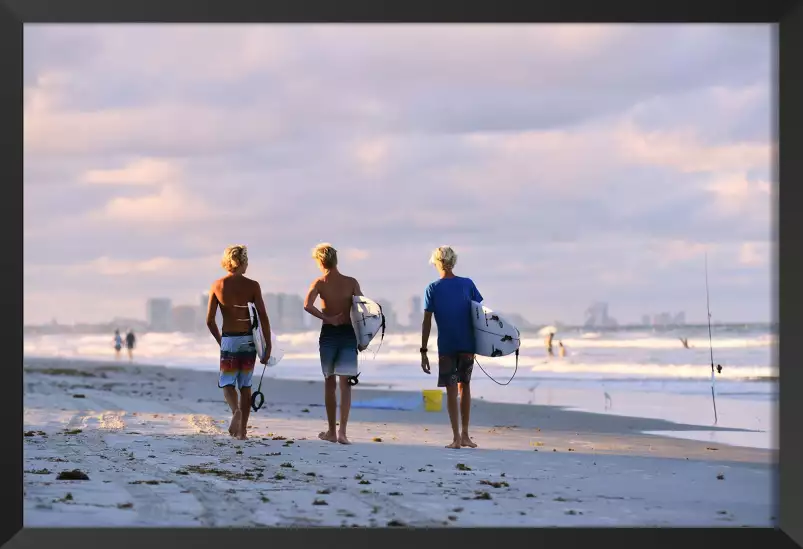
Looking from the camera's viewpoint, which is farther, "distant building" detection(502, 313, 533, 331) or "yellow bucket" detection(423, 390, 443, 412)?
"distant building" detection(502, 313, 533, 331)

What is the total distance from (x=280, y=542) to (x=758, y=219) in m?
30.2

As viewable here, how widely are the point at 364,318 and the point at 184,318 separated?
3882cm

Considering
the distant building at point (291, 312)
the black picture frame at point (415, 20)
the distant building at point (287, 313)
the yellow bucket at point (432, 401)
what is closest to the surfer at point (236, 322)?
the black picture frame at point (415, 20)

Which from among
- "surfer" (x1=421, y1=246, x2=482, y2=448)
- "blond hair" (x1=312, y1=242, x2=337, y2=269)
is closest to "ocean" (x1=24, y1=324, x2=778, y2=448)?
"blond hair" (x1=312, y1=242, x2=337, y2=269)

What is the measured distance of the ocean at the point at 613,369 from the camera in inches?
485

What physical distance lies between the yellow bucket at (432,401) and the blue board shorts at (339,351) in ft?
11.5

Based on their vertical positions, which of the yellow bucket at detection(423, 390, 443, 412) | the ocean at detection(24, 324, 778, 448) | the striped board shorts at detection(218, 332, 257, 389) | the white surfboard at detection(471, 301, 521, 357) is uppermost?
the white surfboard at detection(471, 301, 521, 357)

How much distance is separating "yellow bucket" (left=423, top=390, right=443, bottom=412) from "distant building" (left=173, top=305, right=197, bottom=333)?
3514 cm

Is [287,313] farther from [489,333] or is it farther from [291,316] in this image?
[489,333]

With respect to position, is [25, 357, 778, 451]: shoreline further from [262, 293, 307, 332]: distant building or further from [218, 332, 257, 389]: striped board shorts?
[262, 293, 307, 332]: distant building

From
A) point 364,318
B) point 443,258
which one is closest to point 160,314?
point 364,318

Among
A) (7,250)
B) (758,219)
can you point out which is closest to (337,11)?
(7,250)

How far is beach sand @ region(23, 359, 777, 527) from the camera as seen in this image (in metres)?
5.55

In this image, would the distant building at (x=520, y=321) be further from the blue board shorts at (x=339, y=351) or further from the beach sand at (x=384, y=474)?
the blue board shorts at (x=339, y=351)
